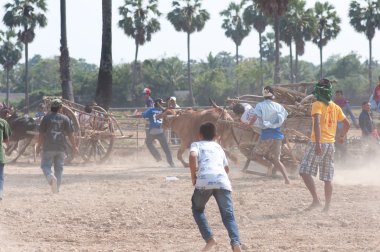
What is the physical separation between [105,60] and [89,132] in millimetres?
5717

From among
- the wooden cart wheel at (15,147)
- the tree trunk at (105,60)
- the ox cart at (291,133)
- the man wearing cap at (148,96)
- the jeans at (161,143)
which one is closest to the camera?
the ox cart at (291,133)

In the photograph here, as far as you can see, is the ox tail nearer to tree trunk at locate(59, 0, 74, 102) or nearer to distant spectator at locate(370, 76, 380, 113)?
distant spectator at locate(370, 76, 380, 113)

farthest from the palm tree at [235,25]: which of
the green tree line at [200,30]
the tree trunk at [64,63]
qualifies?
the tree trunk at [64,63]

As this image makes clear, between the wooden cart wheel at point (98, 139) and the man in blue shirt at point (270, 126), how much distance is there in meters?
6.17

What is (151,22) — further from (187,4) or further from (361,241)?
(361,241)

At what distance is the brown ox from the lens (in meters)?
15.7

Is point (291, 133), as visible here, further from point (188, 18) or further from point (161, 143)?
point (188, 18)

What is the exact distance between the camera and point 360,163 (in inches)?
701

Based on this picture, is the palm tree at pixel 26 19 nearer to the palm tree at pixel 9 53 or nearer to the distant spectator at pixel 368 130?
the palm tree at pixel 9 53

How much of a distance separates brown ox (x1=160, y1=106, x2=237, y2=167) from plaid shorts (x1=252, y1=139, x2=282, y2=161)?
198 cm

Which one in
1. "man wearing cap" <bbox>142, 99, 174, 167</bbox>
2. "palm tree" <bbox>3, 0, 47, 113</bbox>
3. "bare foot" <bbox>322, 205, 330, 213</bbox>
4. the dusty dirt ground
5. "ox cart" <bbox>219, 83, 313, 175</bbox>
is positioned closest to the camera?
the dusty dirt ground

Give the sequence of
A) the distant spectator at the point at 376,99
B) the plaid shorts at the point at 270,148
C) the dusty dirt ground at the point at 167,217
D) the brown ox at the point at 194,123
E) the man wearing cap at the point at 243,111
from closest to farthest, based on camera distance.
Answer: the dusty dirt ground at the point at 167,217 < the plaid shorts at the point at 270,148 < the man wearing cap at the point at 243,111 < the brown ox at the point at 194,123 < the distant spectator at the point at 376,99

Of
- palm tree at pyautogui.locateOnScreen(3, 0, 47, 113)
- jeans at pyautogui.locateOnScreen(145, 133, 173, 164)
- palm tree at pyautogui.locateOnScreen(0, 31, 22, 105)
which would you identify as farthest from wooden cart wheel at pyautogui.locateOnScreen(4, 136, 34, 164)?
palm tree at pyautogui.locateOnScreen(0, 31, 22, 105)

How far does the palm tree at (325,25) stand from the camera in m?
60.4
